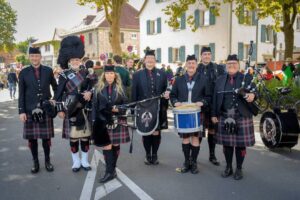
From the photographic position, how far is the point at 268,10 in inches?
594

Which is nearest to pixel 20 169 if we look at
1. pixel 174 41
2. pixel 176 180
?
pixel 176 180

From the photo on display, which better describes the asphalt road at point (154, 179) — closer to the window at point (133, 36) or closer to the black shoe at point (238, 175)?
the black shoe at point (238, 175)

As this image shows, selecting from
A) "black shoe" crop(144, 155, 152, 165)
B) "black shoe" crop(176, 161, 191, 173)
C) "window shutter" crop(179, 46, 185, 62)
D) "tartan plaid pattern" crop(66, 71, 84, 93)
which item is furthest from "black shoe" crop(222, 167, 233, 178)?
"window shutter" crop(179, 46, 185, 62)

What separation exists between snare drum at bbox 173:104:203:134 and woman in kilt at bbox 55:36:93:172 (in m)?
1.38

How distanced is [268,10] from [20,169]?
13.1 m

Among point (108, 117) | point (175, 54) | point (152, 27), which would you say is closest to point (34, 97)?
point (108, 117)

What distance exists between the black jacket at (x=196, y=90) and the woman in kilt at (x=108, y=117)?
2.82 feet

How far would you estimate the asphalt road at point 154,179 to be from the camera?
14.8 feet

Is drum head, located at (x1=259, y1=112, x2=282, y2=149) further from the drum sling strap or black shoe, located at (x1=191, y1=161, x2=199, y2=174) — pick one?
the drum sling strap

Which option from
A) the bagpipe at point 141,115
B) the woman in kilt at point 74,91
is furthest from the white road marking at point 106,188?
the woman in kilt at point 74,91

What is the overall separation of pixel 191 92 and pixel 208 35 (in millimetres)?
22591

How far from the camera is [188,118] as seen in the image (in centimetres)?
496

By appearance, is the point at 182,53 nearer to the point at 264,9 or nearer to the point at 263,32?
the point at 263,32

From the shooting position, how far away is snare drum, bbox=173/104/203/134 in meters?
4.93
